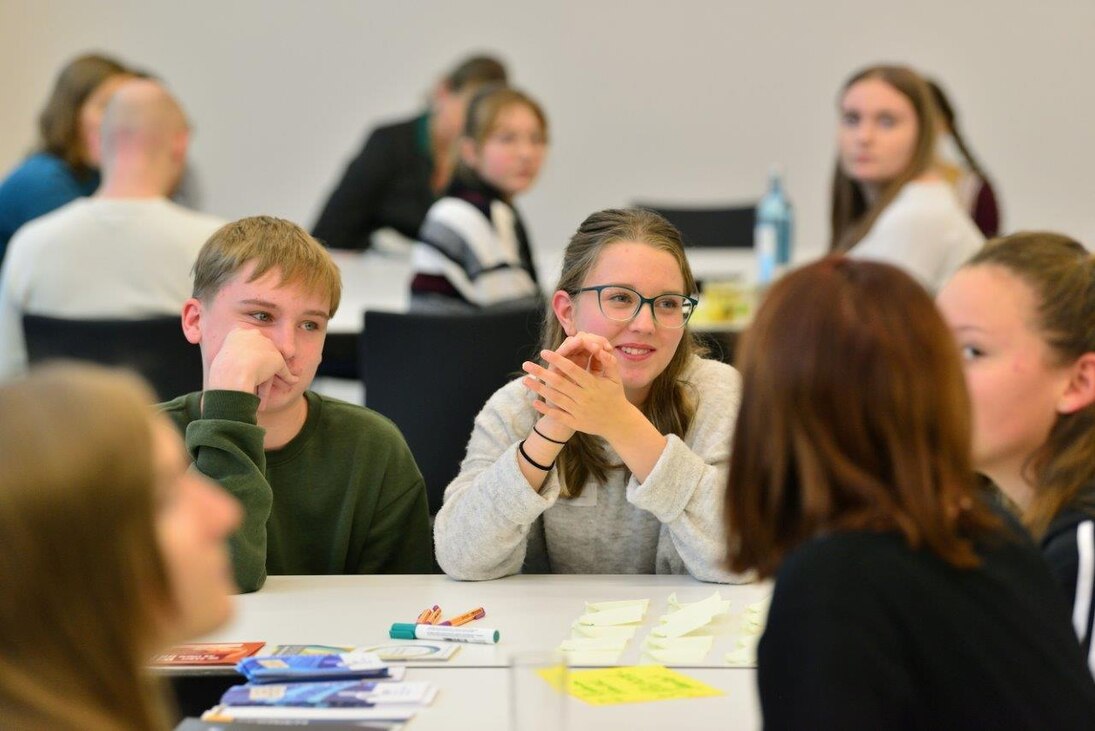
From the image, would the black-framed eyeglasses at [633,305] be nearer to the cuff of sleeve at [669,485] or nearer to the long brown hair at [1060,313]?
the cuff of sleeve at [669,485]

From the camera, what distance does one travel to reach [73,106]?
4504mm

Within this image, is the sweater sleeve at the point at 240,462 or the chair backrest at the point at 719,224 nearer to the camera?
the sweater sleeve at the point at 240,462

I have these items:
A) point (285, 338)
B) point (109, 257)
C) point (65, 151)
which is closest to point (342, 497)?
point (285, 338)

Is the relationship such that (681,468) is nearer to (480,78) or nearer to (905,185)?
(905,185)

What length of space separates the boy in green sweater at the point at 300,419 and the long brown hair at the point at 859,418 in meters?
1.11

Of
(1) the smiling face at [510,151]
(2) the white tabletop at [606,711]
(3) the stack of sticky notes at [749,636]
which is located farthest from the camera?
(1) the smiling face at [510,151]

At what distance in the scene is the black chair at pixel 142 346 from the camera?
2998 mm

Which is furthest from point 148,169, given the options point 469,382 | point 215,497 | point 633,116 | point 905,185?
point 633,116

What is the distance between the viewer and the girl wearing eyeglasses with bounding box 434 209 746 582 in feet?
6.68

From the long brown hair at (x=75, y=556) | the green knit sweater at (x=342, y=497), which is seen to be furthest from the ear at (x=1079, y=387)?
the long brown hair at (x=75, y=556)

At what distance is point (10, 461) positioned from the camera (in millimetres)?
886

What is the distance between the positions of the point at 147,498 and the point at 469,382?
7.07ft

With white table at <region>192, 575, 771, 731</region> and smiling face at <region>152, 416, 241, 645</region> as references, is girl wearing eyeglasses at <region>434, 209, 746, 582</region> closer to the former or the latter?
white table at <region>192, 575, 771, 731</region>

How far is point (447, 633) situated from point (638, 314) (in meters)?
0.68
